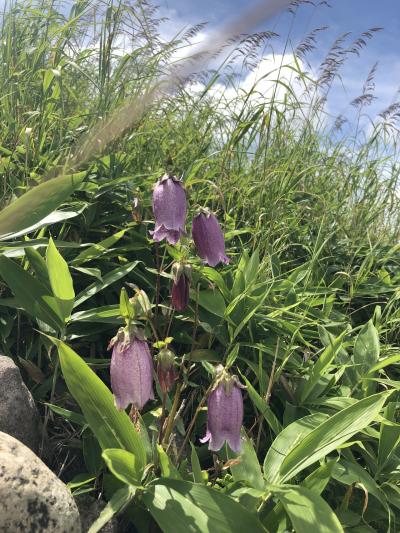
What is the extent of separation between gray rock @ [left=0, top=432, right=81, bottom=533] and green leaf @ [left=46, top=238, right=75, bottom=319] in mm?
503

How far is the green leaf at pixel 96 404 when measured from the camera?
4.22 feet

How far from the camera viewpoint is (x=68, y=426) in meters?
1.69

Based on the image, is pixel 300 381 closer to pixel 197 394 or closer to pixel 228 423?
pixel 197 394

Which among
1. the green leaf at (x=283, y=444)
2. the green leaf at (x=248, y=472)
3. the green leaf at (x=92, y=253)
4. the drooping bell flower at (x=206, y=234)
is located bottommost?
the green leaf at (x=248, y=472)

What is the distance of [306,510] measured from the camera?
122 centimetres

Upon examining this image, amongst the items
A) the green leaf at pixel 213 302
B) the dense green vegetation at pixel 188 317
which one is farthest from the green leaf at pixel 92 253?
the green leaf at pixel 213 302

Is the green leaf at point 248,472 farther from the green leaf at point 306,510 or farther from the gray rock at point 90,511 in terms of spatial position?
the gray rock at point 90,511

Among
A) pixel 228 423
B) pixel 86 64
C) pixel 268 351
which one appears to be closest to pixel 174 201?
pixel 228 423

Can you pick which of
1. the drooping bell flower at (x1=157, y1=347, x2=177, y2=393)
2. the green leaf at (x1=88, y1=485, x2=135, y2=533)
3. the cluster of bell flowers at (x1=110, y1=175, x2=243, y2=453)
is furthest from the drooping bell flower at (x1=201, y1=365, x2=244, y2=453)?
Answer: the green leaf at (x1=88, y1=485, x2=135, y2=533)

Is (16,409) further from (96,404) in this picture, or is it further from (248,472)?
(248,472)

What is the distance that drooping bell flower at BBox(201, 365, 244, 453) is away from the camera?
3.96 ft

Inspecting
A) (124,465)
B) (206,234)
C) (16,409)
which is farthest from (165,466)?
(206,234)

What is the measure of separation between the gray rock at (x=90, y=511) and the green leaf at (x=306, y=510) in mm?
437

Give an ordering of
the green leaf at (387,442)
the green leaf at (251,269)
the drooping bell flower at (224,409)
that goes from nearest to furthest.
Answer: the drooping bell flower at (224,409), the green leaf at (387,442), the green leaf at (251,269)
